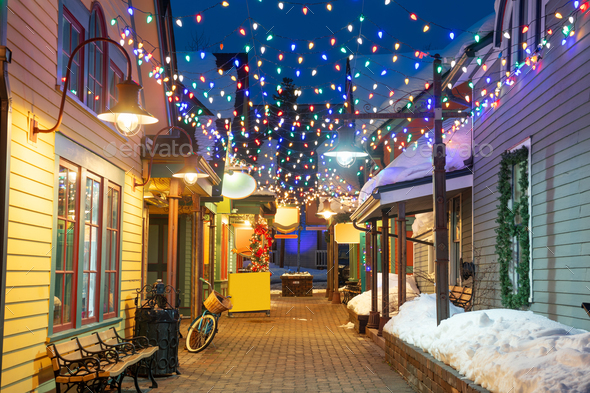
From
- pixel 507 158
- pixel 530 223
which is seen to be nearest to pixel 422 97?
pixel 507 158

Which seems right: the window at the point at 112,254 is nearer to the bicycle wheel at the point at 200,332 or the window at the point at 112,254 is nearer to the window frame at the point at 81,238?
the window frame at the point at 81,238

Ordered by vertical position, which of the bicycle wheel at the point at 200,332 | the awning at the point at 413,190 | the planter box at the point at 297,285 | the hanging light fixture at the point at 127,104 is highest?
the hanging light fixture at the point at 127,104

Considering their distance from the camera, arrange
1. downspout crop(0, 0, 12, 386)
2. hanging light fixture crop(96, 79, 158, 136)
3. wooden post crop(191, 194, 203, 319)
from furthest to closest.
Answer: wooden post crop(191, 194, 203, 319) < hanging light fixture crop(96, 79, 158, 136) < downspout crop(0, 0, 12, 386)

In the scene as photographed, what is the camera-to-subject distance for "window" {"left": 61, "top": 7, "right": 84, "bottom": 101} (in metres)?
6.53

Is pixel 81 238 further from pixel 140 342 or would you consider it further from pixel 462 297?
pixel 462 297

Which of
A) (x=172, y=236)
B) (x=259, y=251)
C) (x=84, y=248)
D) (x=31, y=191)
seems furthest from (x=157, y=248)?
(x=31, y=191)

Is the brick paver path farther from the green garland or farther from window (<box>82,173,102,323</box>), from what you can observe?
the green garland

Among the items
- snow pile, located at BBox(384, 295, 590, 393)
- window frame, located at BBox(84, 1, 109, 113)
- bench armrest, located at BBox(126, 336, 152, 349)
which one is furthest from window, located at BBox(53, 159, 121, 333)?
snow pile, located at BBox(384, 295, 590, 393)

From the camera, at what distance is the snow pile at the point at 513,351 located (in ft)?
11.9

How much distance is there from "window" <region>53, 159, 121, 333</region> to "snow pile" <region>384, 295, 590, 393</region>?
4099 mm

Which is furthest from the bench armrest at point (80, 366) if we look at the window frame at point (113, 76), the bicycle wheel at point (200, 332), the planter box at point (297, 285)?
the planter box at point (297, 285)

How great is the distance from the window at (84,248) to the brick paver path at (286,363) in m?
1.38

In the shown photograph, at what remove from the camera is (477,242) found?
11070mm

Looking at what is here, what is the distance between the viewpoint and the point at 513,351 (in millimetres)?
4457
